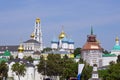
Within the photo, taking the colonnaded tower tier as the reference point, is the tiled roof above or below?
above

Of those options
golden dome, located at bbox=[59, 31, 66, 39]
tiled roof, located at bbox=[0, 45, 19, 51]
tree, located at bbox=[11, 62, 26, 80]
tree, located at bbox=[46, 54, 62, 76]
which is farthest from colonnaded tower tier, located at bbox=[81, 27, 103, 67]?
tiled roof, located at bbox=[0, 45, 19, 51]

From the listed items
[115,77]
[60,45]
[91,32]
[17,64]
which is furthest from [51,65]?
[60,45]

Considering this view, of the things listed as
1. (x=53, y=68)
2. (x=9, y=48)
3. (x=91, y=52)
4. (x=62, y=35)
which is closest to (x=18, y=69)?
(x=53, y=68)

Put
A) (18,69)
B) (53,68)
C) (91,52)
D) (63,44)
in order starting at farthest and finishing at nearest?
1. (63,44)
2. (91,52)
3. (53,68)
4. (18,69)

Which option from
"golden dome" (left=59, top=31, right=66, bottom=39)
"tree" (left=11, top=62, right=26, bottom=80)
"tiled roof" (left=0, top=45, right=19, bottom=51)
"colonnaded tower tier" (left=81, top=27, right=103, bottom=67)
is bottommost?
"tree" (left=11, top=62, right=26, bottom=80)

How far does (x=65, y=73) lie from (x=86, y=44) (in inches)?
1263

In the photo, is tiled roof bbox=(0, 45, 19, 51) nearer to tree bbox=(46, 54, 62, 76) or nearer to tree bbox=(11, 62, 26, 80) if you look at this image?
tree bbox=(46, 54, 62, 76)

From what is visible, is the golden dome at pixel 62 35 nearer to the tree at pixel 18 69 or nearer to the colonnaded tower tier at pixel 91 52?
the colonnaded tower tier at pixel 91 52

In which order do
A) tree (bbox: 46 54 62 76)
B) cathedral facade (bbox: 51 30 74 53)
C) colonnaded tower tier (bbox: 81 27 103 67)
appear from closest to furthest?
tree (bbox: 46 54 62 76)
colonnaded tower tier (bbox: 81 27 103 67)
cathedral facade (bbox: 51 30 74 53)

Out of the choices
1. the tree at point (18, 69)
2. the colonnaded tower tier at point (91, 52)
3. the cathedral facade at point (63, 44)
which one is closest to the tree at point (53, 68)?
the tree at point (18, 69)

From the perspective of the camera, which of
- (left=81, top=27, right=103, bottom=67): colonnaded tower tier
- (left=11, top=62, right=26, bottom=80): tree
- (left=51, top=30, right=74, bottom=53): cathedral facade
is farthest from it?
(left=51, top=30, right=74, bottom=53): cathedral facade

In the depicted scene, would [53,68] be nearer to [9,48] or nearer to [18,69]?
[18,69]

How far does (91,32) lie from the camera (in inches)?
4673

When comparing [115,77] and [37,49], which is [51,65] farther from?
[37,49]
